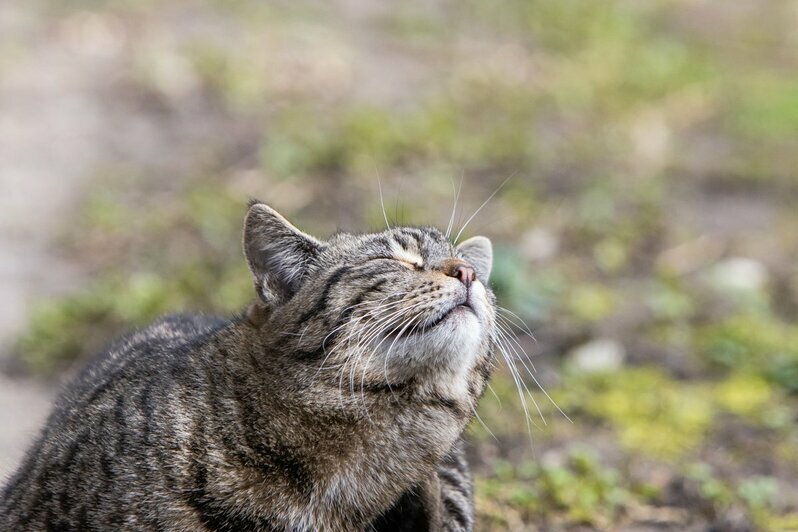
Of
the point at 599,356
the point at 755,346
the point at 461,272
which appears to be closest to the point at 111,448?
the point at 461,272

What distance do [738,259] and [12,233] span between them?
15.9 ft

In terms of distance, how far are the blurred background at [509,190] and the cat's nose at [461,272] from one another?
0.92 meters

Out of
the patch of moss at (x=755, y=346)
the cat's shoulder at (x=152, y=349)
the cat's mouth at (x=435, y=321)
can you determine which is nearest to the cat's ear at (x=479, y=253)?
the cat's mouth at (x=435, y=321)

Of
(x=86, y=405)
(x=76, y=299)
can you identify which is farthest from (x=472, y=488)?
(x=76, y=299)

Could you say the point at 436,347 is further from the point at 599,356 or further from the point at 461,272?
the point at 599,356

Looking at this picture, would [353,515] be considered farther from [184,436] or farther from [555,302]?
[555,302]

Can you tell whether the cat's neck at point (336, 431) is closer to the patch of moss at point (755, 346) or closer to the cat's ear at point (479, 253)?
the cat's ear at point (479, 253)

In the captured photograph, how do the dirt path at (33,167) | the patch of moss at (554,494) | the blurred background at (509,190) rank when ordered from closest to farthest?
the patch of moss at (554,494) < the blurred background at (509,190) < the dirt path at (33,167)

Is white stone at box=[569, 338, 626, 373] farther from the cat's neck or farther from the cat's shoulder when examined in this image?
the cat's neck

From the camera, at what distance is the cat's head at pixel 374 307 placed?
3326 mm

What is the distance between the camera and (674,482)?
468cm

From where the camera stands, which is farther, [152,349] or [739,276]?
[739,276]

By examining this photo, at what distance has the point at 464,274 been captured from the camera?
3.46 m

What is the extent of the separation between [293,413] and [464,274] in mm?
704
